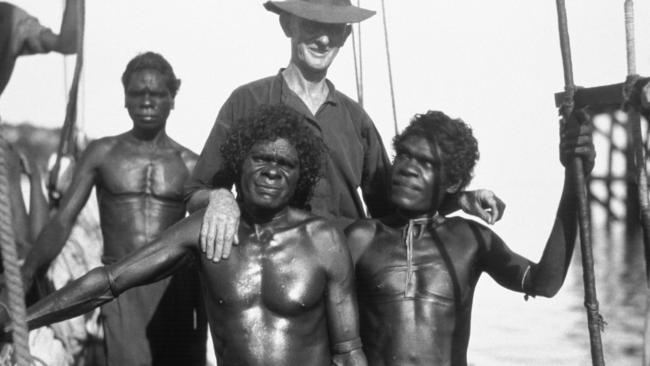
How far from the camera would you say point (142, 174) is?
5176mm

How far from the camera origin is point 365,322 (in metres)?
3.97

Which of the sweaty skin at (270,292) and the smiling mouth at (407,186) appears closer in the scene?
the sweaty skin at (270,292)

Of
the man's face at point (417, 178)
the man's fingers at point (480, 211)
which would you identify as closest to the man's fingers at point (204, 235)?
the man's face at point (417, 178)

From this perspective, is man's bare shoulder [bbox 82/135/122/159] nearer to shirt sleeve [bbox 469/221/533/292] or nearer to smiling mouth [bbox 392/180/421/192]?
smiling mouth [bbox 392/180/421/192]

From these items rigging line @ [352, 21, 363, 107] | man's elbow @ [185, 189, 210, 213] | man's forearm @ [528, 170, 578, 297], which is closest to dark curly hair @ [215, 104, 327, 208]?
man's elbow @ [185, 189, 210, 213]

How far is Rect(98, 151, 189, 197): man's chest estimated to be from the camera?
5168 millimetres

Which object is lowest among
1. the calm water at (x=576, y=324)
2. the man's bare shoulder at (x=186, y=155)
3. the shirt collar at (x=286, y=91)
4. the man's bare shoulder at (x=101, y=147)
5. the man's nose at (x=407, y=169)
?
the calm water at (x=576, y=324)

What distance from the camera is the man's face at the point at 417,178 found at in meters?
4.01

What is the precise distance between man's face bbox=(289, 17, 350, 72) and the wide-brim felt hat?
4cm

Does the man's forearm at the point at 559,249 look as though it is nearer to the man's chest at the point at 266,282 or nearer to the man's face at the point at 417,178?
the man's face at the point at 417,178

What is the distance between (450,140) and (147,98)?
5.01 ft

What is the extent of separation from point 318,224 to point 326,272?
0.17 m

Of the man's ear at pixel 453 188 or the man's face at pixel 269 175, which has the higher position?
the man's face at pixel 269 175

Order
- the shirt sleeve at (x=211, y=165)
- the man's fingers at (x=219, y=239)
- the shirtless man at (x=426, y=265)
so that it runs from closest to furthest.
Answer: the man's fingers at (x=219, y=239) < the shirtless man at (x=426, y=265) < the shirt sleeve at (x=211, y=165)
